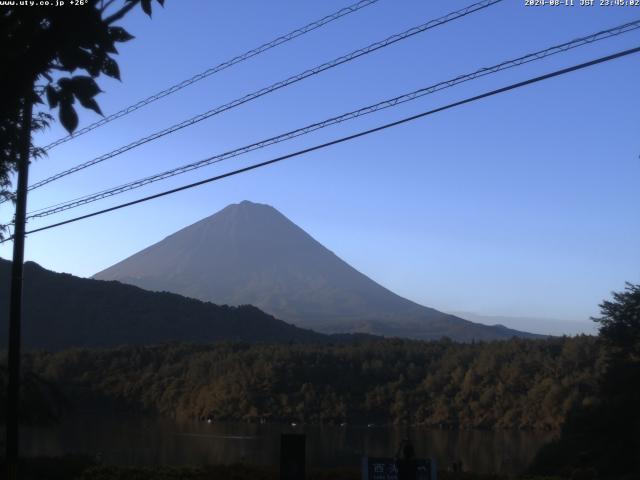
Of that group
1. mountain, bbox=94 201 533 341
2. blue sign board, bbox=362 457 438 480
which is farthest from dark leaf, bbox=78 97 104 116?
mountain, bbox=94 201 533 341

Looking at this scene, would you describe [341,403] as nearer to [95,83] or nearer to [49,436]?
[49,436]

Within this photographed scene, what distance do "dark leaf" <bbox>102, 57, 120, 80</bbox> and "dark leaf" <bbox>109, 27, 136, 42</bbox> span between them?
0.40 feet

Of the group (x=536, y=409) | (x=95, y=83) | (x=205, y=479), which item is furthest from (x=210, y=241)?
(x=95, y=83)

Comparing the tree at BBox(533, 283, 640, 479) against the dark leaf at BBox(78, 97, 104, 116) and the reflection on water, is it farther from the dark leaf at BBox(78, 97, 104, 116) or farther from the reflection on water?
the dark leaf at BBox(78, 97, 104, 116)

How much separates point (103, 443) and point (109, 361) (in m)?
24.6

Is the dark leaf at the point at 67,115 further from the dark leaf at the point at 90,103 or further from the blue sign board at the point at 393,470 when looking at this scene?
the blue sign board at the point at 393,470

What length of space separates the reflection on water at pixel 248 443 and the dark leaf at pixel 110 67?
20355 mm

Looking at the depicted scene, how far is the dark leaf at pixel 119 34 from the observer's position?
475 cm

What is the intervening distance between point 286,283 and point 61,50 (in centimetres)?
17153

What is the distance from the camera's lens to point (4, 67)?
4.37 metres

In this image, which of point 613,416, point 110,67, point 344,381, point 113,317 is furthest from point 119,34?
point 113,317

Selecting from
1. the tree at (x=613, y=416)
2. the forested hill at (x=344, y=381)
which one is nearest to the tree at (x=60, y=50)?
the tree at (x=613, y=416)

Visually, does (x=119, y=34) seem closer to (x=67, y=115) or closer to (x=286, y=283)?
(x=67, y=115)

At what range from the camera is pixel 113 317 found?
3127 inches
